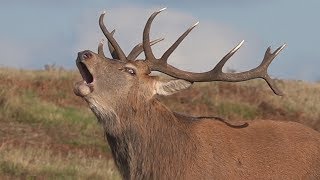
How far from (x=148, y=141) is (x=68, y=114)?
12884mm

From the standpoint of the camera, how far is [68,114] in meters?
23.5

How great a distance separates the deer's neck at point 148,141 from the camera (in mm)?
10555

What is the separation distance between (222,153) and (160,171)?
631 millimetres

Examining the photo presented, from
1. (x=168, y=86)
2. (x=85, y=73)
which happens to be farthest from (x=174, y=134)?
(x=85, y=73)

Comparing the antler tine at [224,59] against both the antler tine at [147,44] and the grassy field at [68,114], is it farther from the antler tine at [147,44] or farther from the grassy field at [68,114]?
the grassy field at [68,114]

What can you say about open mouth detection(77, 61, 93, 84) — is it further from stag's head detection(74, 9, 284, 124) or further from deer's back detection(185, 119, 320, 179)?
deer's back detection(185, 119, 320, 179)

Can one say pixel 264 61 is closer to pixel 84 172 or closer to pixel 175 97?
pixel 84 172

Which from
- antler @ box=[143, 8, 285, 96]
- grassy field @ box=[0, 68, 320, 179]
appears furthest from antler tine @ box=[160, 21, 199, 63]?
grassy field @ box=[0, 68, 320, 179]

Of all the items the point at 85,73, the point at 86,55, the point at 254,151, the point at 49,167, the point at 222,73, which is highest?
the point at 86,55

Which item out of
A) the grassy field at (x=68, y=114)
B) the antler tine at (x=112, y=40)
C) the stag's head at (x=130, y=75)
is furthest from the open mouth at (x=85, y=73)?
the grassy field at (x=68, y=114)

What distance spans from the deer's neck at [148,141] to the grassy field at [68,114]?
4639 millimetres

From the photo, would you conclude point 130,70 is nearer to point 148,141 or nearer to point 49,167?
point 148,141

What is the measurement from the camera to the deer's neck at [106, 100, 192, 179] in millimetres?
10555

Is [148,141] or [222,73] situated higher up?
[222,73]
